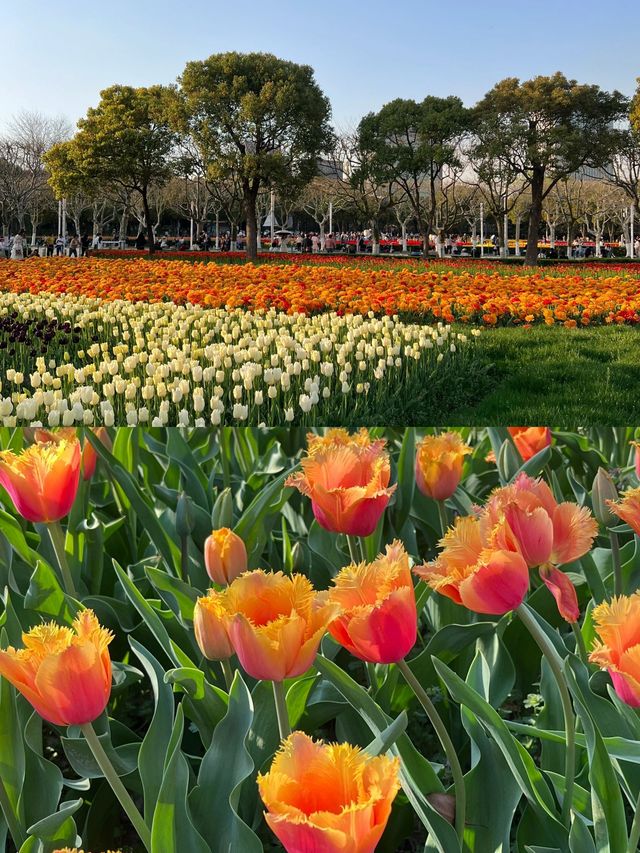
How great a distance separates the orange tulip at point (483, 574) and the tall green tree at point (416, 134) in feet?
13.9

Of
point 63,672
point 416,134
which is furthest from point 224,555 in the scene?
point 416,134

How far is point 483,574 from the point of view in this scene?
0.77 meters

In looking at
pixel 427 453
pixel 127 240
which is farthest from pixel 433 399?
pixel 127 240

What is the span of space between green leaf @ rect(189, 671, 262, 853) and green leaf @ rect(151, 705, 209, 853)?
4 centimetres

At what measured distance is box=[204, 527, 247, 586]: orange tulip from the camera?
1.00 metres

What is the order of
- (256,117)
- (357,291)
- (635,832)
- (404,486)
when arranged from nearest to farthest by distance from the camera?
(635,832), (404,486), (256,117), (357,291)

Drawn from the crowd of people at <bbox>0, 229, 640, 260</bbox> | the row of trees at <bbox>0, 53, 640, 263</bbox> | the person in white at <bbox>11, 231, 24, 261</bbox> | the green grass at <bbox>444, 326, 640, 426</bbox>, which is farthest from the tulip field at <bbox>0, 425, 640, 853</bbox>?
the person in white at <bbox>11, 231, 24, 261</bbox>

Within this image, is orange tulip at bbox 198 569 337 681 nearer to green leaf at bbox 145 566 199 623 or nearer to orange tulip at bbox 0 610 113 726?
orange tulip at bbox 0 610 113 726

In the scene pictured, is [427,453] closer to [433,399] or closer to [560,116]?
[433,399]

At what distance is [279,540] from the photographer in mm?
1555

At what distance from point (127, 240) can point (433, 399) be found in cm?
1420

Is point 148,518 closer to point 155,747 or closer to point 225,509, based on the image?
point 225,509

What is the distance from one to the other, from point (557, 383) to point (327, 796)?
→ 3.12 meters

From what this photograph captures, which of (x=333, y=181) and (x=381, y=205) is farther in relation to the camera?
(x=381, y=205)
